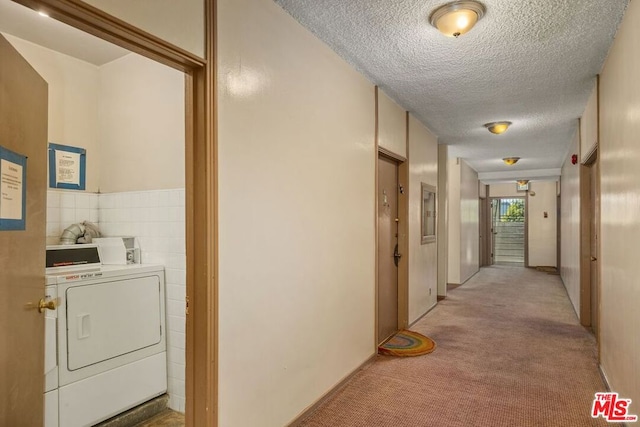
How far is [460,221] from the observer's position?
25.1 feet

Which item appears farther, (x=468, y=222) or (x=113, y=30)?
(x=468, y=222)

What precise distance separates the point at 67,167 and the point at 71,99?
22.8 inches

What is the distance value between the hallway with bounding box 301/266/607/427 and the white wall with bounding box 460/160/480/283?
112 inches

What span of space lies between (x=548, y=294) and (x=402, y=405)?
538 centimetres

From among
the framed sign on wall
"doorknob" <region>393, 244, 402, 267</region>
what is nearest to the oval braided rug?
"doorknob" <region>393, 244, 402, 267</region>

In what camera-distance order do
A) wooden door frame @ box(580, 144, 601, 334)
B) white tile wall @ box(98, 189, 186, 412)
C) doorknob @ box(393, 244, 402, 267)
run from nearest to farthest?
1. white tile wall @ box(98, 189, 186, 412)
2. doorknob @ box(393, 244, 402, 267)
3. wooden door frame @ box(580, 144, 601, 334)

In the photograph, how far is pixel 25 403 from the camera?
1649mm

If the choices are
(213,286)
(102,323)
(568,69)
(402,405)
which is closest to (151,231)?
(102,323)

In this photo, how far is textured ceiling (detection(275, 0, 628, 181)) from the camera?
2285 millimetres

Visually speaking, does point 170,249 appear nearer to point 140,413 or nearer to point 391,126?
point 140,413

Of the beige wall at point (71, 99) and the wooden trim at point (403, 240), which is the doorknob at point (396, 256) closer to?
the wooden trim at point (403, 240)

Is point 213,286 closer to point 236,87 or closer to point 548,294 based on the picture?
point 236,87

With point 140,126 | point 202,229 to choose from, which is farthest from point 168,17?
point 140,126

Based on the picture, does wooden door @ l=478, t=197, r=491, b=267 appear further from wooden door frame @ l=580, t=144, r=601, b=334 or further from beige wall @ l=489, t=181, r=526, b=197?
wooden door frame @ l=580, t=144, r=601, b=334
